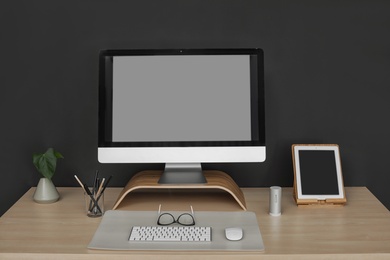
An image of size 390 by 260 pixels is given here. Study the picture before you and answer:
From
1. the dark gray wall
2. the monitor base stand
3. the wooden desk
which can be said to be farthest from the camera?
the dark gray wall

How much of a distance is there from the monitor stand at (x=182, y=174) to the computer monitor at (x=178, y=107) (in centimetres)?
1

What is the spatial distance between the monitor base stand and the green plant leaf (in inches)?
11.8

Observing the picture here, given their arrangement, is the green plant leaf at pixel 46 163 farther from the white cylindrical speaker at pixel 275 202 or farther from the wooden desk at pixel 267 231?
the white cylindrical speaker at pixel 275 202

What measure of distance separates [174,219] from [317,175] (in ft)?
2.02

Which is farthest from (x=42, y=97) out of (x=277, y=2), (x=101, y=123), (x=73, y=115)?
(x=277, y=2)

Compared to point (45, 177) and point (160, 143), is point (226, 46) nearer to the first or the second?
point (160, 143)

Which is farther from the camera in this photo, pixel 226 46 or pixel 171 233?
pixel 226 46

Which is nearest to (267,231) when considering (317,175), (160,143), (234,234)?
(234,234)

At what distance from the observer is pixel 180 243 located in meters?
1.81

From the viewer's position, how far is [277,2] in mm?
2340

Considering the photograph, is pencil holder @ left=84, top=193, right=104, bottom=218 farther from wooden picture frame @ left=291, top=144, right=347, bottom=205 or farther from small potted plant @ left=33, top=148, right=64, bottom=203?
wooden picture frame @ left=291, top=144, right=347, bottom=205

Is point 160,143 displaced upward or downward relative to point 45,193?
upward

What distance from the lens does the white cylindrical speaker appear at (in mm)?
2049

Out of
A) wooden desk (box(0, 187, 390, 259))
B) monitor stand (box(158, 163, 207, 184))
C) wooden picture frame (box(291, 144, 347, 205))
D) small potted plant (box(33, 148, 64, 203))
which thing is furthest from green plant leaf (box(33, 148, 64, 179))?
wooden picture frame (box(291, 144, 347, 205))
